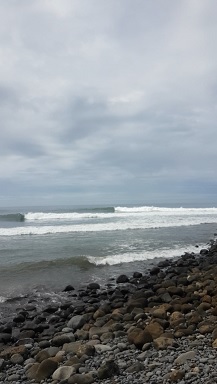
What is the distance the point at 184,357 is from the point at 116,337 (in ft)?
5.15

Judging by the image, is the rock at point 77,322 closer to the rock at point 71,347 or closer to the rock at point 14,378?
the rock at point 71,347

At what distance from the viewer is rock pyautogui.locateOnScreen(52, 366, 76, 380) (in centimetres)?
416

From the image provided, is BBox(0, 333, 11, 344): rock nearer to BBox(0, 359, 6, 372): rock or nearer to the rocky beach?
the rocky beach

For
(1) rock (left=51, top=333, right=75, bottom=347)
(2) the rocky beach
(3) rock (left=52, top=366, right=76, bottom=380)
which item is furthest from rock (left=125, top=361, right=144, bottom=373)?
(1) rock (left=51, top=333, right=75, bottom=347)

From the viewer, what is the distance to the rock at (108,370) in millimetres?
4005

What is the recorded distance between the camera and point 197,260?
504 inches

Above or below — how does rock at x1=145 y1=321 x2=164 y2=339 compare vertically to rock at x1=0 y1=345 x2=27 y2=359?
above

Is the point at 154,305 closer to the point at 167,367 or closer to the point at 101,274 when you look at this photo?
the point at 167,367

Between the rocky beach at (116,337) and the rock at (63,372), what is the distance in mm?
12

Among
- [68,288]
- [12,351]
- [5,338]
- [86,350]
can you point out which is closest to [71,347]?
[86,350]

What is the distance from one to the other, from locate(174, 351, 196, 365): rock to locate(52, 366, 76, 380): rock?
1280 mm

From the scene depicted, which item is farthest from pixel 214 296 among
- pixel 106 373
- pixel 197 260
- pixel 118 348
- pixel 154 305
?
pixel 197 260

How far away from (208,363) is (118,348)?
1.43 m

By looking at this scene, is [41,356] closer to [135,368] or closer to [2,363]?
[2,363]
